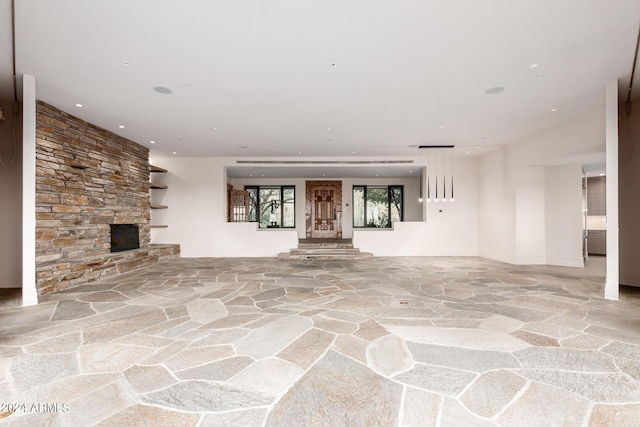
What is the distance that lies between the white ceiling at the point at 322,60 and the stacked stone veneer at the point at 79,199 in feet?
1.83

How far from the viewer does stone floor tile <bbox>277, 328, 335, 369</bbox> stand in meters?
2.54

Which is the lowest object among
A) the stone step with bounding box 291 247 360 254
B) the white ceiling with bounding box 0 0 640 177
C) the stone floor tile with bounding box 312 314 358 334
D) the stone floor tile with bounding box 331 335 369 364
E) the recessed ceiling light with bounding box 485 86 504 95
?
the stone floor tile with bounding box 312 314 358 334

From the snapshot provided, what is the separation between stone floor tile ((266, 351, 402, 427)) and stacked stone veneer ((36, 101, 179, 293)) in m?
5.27

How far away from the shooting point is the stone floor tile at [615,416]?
5.78 ft

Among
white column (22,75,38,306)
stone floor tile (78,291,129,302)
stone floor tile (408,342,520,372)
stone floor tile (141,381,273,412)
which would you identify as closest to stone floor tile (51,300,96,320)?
stone floor tile (78,291,129,302)

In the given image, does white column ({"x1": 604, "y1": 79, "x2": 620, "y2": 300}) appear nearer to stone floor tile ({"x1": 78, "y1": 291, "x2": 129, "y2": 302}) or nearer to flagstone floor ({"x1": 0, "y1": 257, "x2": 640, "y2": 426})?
flagstone floor ({"x1": 0, "y1": 257, "x2": 640, "y2": 426})

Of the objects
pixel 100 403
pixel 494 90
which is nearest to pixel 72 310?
pixel 100 403

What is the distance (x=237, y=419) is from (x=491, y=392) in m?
1.82

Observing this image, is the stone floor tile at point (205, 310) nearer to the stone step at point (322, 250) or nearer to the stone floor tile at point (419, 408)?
the stone floor tile at point (419, 408)

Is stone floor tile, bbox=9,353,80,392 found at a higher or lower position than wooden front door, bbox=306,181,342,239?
lower

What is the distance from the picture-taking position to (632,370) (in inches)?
92.7

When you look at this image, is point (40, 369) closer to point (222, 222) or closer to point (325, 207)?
point (222, 222)

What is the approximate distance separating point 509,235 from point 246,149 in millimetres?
8117

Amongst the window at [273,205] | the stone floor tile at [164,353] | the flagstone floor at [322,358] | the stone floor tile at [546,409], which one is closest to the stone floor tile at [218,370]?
the flagstone floor at [322,358]
